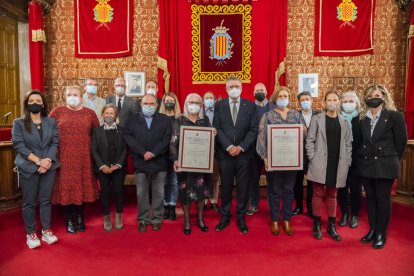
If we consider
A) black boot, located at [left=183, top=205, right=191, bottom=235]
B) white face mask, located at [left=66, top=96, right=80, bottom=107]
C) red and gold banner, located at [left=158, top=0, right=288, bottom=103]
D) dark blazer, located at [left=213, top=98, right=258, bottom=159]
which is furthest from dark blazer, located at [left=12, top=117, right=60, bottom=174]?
red and gold banner, located at [left=158, top=0, right=288, bottom=103]

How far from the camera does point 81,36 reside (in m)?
6.39

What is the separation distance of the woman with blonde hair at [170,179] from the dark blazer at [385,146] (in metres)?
2.39

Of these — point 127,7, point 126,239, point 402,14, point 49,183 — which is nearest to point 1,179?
point 49,183

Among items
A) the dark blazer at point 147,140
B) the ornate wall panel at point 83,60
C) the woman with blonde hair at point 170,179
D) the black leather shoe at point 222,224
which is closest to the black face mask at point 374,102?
the black leather shoe at point 222,224

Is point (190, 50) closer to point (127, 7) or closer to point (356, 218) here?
point (127, 7)

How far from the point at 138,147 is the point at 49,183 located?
3.41 ft

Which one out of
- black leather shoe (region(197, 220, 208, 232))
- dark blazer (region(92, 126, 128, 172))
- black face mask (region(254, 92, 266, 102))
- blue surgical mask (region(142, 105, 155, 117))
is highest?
black face mask (region(254, 92, 266, 102))

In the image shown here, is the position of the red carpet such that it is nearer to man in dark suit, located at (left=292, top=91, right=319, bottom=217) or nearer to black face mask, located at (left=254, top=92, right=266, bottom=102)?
man in dark suit, located at (left=292, top=91, right=319, bottom=217)

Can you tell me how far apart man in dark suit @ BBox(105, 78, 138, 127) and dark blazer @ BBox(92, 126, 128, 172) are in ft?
3.67

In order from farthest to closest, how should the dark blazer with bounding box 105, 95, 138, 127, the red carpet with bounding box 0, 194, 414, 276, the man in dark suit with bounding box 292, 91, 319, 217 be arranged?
1. the dark blazer with bounding box 105, 95, 138, 127
2. the man in dark suit with bounding box 292, 91, 319, 217
3. the red carpet with bounding box 0, 194, 414, 276

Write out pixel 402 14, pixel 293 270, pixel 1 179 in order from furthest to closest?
pixel 402 14, pixel 1 179, pixel 293 270

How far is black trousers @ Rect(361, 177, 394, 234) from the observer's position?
3294 millimetres

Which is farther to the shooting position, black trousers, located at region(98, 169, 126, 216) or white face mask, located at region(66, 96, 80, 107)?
black trousers, located at region(98, 169, 126, 216)

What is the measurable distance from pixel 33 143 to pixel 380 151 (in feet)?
11.9
